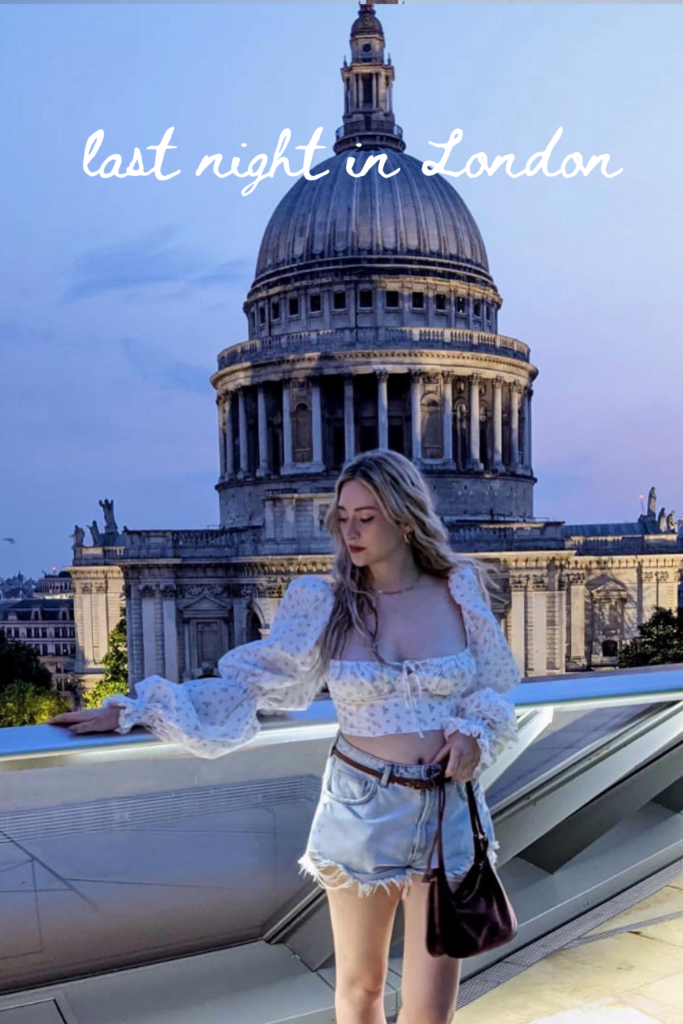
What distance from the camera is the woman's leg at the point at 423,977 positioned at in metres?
2.60

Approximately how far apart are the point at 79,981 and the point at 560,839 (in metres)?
2.04

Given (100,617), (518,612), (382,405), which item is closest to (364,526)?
(518,612)

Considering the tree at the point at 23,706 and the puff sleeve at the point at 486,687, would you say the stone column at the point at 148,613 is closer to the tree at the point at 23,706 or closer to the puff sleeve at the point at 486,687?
the tree at the point at 23,706

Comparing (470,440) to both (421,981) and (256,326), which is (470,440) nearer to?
(256,326)

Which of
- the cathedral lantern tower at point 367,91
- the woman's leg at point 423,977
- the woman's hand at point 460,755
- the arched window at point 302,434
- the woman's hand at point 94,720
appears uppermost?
the cathedral lantern tower at point 367,91

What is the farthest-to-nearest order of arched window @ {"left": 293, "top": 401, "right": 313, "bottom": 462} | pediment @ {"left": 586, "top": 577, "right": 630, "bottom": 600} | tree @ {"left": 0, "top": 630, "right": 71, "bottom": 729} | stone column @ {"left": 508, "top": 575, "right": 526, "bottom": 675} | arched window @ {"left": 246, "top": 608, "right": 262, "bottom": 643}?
arched window @ {"left": 293, "top": 401, "right": 313, "bottom": 462}
pediment @ {"left": 586, "top": 577, "right": 630, "bottom": 600}
arched window @ {"left": 246, "top": 608, "right": 262, "bottom": 643}
stone column @ {"left": 508, "top": 575, "right": 526, "bottom": 675}
tree @ {"left": 0, "top": 630, "right": 71, "bottom": 729}

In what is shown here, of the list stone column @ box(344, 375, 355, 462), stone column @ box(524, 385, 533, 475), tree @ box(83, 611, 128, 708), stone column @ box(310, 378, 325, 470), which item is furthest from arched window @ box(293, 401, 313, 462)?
stone column @ box(524, 385, 533, 475)

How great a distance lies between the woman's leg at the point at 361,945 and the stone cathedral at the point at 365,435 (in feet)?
113

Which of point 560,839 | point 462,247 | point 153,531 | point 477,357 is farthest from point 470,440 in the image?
point 560,839

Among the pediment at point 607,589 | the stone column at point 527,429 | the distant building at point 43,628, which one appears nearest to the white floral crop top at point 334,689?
the pediment at point 607,589

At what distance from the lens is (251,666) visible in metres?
2.72

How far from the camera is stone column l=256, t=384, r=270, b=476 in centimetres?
4831

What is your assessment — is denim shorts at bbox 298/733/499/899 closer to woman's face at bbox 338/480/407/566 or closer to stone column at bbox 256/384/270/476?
woman's face at bbox 338/480/407/566

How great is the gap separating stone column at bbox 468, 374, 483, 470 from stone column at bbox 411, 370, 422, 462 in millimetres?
2794
